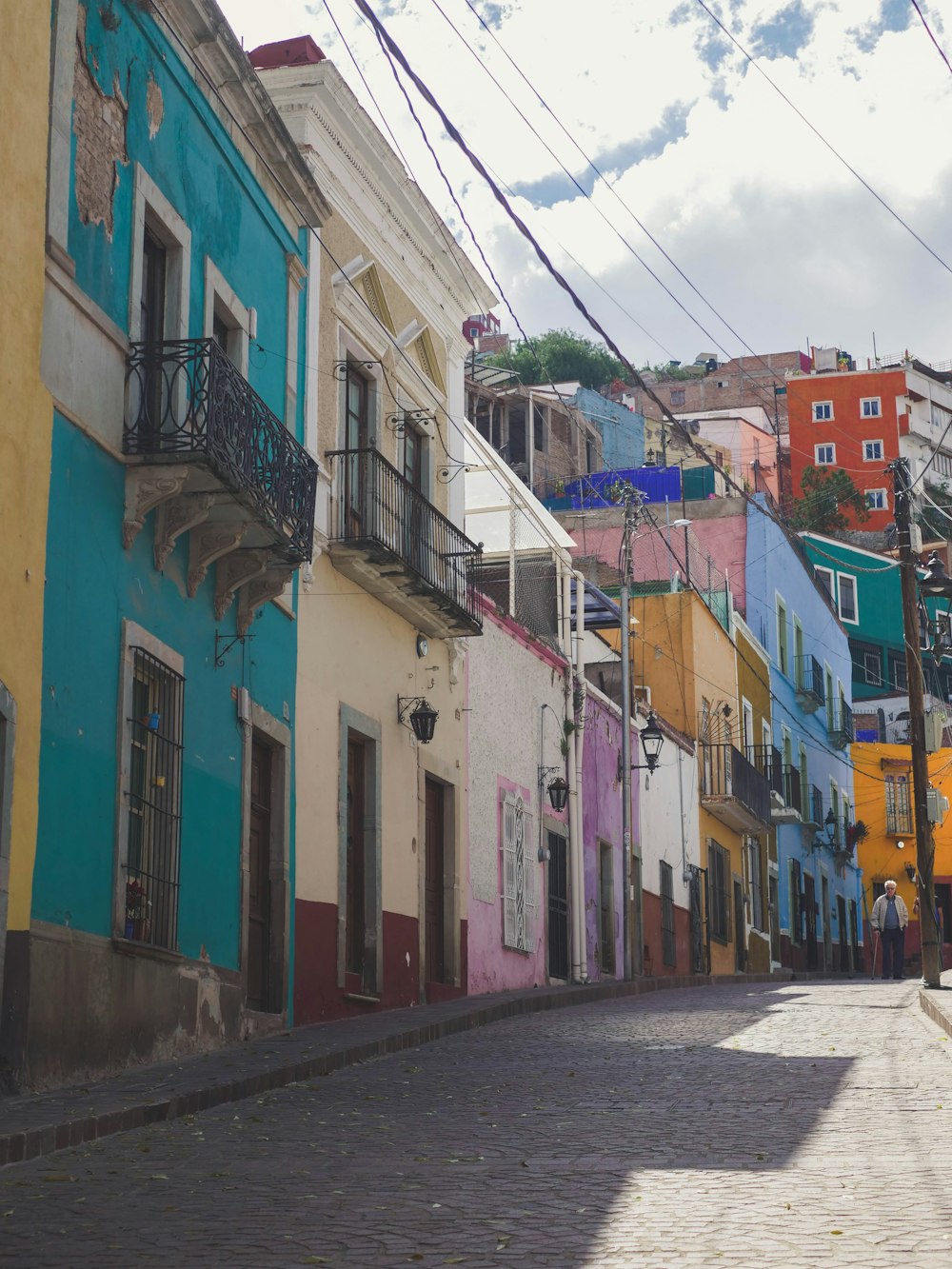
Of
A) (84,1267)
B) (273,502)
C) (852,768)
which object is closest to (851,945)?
(852,768)

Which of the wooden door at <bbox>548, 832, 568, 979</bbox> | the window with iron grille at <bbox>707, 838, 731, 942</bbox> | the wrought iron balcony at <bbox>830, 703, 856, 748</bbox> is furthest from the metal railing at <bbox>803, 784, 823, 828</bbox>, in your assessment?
the wooden door at <bbox>548, 832, 568, 979</bbox>

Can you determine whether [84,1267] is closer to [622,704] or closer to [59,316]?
[59,316]

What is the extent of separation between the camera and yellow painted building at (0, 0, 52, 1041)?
9891mm

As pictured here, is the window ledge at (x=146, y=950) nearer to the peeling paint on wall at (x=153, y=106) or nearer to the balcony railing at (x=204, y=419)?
the balcony railing at (x=204, y=419)

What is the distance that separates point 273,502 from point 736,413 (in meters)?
75.2

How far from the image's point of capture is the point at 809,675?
146 ft

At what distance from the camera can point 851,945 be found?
49125 mm

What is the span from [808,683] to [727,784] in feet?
35.0

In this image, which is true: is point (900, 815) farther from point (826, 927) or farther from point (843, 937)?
point (826, 927)

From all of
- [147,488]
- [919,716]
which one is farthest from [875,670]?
[147,488]

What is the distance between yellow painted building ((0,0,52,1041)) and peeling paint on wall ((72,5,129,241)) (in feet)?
2.00

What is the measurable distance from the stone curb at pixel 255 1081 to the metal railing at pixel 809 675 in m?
24.0

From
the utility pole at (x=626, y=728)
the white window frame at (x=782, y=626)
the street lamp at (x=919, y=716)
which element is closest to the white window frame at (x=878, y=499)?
the white window frame at (x=782, y=626)

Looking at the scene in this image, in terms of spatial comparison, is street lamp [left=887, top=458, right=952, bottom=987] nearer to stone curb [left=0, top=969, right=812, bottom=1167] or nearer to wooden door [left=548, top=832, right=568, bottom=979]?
wooden door [left=548, top=832, right=568, bottom=979]
